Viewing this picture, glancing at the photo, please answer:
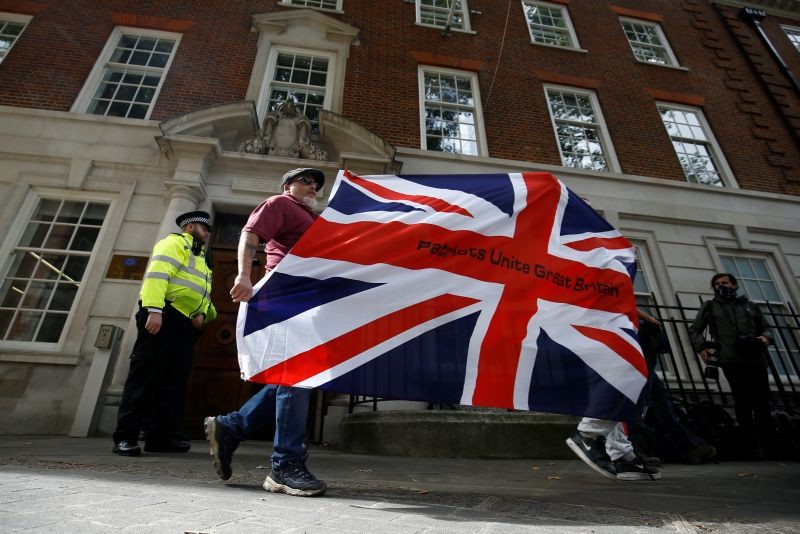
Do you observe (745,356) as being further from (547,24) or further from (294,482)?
(547,24)

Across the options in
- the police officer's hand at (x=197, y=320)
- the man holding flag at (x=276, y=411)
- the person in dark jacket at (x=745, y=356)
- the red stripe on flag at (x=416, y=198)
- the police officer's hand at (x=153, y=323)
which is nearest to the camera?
the man holding flag at (x=276, y=411)

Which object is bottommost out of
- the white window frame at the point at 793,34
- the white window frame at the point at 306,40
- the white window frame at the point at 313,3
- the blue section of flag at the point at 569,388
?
the blue section of flag at the point at 569,388

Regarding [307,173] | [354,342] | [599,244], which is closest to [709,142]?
[599,244]

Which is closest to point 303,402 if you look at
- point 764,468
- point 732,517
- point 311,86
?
point 732,517

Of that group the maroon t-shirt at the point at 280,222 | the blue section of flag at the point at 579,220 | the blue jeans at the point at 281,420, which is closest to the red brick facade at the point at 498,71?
the blue section of flag at the point at 579,220

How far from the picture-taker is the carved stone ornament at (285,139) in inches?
277

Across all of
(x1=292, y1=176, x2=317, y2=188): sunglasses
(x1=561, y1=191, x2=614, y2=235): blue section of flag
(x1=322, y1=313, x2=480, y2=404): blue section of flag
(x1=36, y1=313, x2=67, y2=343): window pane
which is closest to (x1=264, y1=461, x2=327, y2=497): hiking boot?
(x1=322, y1=313, x2=480, y2=404): blue section of flag

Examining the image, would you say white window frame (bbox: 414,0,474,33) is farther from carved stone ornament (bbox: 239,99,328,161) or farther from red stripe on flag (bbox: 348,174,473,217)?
red stripe on flag (bbox: 348,174,473,217)

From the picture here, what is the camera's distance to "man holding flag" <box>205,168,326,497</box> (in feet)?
6.98

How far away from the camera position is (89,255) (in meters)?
6.23

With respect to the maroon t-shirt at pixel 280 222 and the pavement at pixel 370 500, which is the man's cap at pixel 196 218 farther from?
the pavement at pixel 370 500

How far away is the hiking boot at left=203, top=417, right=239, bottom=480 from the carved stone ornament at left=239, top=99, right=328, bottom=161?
5543mm

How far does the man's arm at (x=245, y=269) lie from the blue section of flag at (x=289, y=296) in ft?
0.24

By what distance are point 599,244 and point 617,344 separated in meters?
0.93
